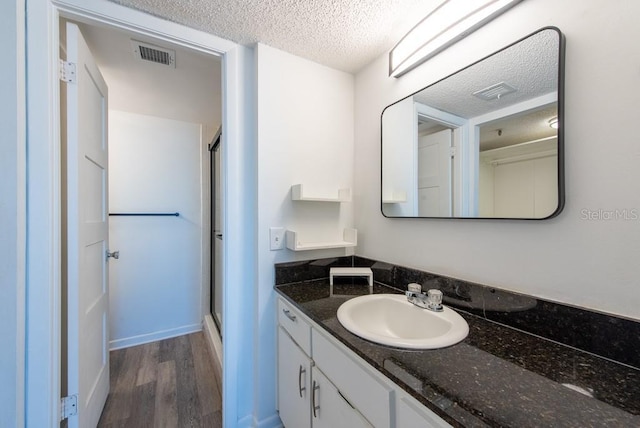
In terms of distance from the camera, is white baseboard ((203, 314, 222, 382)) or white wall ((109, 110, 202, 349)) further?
white wall ((109, 110, 202, 349))

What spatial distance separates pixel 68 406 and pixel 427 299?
1.63 meters

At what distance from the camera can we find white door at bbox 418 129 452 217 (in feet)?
3.63

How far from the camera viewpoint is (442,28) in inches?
41.6

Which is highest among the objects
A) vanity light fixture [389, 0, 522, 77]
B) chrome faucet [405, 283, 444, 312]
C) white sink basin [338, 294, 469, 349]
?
vanity light fixture [389, 0, 522, 77]

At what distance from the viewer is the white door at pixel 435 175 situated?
1107 mm

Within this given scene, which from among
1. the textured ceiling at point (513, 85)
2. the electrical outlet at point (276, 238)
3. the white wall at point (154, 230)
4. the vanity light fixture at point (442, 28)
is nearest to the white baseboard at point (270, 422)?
the electrical outlet at point (276, 238)

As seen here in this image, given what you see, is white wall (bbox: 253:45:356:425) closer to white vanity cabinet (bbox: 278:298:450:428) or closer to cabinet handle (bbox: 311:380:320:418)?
white vanity cabinet (bbox: 278:298:450:428)

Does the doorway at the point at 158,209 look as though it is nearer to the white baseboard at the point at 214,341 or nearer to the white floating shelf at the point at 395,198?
the white baseboard at the point at 214,341

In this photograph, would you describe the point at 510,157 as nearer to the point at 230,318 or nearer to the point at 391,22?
the point at 391,22

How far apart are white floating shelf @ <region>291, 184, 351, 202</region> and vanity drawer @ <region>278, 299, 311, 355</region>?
1.81 feet

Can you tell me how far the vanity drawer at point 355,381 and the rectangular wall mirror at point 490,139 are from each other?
2.36 feet

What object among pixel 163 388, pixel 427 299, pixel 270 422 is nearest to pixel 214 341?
pixel 163 388

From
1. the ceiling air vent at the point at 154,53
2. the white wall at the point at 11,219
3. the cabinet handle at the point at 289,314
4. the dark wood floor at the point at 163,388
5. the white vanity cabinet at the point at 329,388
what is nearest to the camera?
the white vanity cabinet at the point at 329,388

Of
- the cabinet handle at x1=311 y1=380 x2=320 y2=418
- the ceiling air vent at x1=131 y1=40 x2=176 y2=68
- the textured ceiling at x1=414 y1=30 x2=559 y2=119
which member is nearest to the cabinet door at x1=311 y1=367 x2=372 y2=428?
the cabinet handle at x1=311 y1=380 x2=320 y2=418
